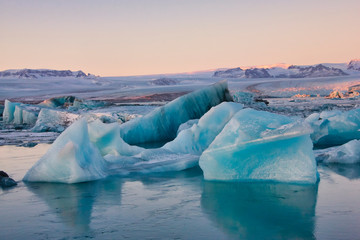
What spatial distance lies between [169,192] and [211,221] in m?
1.00

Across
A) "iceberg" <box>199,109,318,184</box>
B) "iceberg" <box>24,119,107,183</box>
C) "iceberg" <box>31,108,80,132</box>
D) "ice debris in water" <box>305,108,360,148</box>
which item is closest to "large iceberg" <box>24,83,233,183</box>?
"iceberg" <box>24,119,107,183</box>

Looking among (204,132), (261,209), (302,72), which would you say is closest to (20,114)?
(204,132)

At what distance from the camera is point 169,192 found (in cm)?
402

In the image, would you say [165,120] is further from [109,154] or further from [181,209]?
[181,209]

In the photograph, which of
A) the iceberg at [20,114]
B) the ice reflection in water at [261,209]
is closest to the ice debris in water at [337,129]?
the ice reflection in water at [261,209]

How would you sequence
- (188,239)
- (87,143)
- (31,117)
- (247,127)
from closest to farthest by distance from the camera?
(188,239) < (247,127) < (87,143) < (31,117)

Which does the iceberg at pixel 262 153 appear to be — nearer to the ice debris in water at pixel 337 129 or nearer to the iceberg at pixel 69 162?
the iceberg at pixel 69 162

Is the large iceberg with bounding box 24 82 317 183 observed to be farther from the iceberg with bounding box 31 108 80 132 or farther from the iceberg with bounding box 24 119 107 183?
the iceberg with bounding box 31 108 80 132

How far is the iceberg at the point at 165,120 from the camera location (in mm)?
8367

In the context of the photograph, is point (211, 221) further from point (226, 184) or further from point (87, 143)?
point (87, 143)

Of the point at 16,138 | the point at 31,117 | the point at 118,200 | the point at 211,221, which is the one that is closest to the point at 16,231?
the point at 118,200

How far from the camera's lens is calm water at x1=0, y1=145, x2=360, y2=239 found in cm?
285

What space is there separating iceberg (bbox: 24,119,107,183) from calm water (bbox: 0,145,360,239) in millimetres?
119

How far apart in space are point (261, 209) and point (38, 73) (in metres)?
71.2
